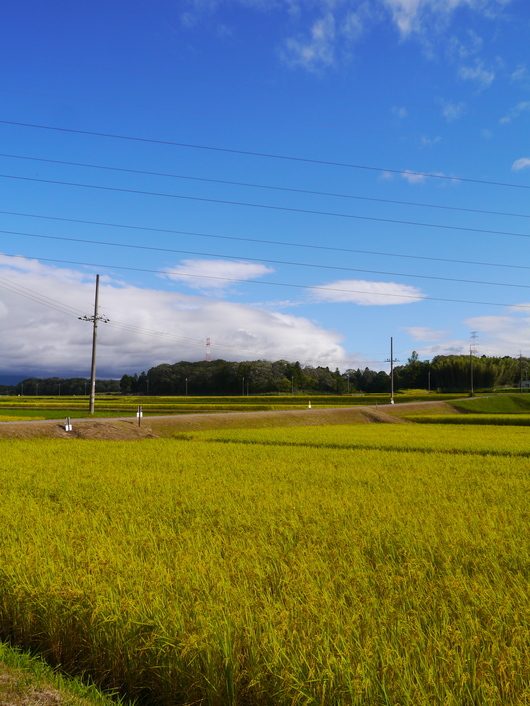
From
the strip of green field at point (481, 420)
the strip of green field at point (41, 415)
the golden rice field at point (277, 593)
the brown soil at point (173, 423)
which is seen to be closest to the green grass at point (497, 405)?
the brown soil at point (173, 423)

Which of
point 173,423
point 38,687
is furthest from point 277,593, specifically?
point 173,423

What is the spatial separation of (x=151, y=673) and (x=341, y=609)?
4.55 ft

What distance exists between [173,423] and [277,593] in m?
26.1

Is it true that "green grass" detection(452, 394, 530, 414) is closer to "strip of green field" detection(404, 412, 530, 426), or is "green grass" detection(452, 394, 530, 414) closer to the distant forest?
"strip of green field" detection(404, 412, 530, 426)

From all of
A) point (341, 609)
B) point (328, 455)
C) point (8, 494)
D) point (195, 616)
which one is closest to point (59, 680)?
point (195, 616)

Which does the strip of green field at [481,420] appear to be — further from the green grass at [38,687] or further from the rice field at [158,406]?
the green grass at [38,687]

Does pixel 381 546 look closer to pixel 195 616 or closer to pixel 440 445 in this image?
pixel 195 616

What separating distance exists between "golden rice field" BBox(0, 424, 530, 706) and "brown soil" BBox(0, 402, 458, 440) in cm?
1523

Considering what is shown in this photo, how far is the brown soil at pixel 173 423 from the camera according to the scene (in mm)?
22531

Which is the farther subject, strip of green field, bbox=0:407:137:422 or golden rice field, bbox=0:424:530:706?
strip of green field, bbox=0:407:137:422

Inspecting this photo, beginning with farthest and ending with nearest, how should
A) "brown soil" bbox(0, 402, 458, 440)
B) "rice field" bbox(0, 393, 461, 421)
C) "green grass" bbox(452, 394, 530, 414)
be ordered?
"green grass" bbox(452, 394, 530, 414), "rice field" bbox(0, 393, 461, 421), "brown soil" bbox(0, 402, 458, 440)

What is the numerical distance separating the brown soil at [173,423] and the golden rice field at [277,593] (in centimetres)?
1523

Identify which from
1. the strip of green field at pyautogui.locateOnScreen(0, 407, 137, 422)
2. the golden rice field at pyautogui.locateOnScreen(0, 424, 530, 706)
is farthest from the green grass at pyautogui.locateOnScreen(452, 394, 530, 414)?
the golden rice field at pyautogui.locateOnScreen(0, 424, 530, 706)

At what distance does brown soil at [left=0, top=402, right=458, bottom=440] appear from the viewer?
22.5 meters
